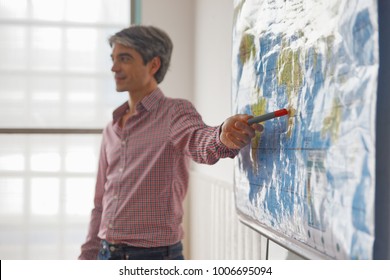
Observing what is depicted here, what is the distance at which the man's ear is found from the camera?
1.58 meters

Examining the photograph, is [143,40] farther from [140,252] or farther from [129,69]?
[140,252]

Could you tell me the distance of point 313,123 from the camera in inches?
34.0

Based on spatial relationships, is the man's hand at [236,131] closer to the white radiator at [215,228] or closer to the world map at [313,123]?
the world map at [313,123]

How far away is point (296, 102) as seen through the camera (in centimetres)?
93

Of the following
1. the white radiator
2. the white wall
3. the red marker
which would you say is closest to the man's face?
the white radiator

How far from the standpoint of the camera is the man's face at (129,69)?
5.08 ft

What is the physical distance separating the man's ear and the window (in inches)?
52.1

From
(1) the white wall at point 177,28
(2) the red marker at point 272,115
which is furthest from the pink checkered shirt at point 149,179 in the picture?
(1) the white wall at point 177,28

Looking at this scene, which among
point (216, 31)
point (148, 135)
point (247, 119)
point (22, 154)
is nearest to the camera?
point (247, 119)

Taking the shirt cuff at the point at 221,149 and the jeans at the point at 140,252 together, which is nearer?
the shirt cuff at the point at 221,149

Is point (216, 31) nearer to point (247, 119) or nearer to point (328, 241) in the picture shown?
point (247, 119)

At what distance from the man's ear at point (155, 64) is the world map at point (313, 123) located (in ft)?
1.35
